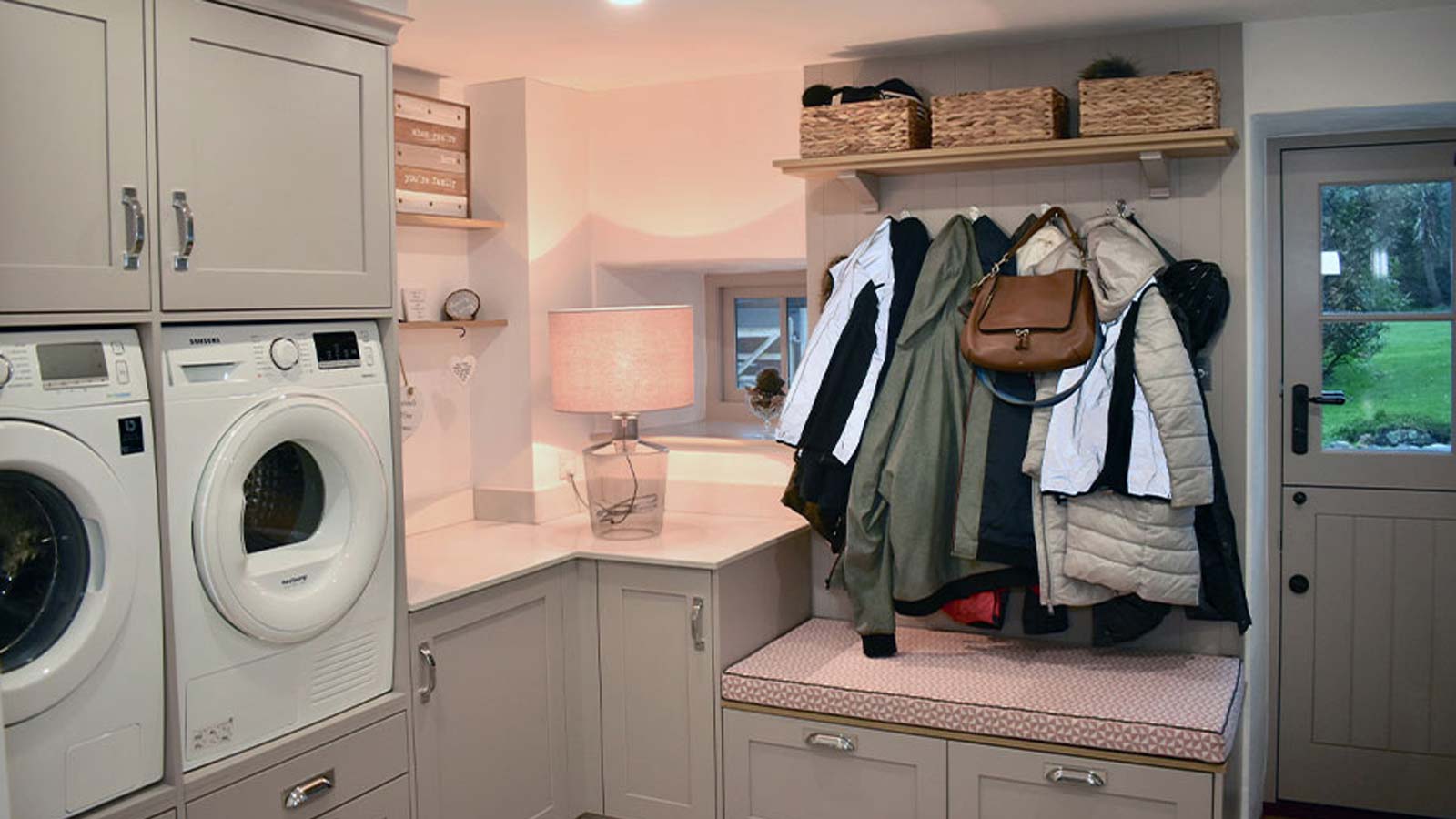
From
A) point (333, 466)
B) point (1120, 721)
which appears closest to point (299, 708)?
point (333, 466)

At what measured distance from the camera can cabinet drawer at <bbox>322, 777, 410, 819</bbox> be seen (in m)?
2.77

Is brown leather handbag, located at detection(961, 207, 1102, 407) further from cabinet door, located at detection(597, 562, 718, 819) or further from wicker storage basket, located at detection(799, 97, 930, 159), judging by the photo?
cabinet door, located at detection(597, 562, 718, 819)

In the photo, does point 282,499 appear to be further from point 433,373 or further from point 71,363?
point 433,373

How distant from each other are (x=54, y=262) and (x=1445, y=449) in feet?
11.6

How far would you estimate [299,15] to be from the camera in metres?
2.64

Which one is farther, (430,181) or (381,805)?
(430,181)

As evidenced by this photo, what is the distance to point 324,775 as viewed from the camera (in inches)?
106

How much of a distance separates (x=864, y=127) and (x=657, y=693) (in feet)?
5.34

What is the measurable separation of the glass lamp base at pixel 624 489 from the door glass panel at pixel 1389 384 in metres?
1.99

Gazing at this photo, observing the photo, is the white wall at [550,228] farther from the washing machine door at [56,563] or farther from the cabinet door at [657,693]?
the washing machine door at [56,563]

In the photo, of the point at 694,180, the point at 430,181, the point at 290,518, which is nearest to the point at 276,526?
the point at 290,518

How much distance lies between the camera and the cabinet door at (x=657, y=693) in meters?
3.43

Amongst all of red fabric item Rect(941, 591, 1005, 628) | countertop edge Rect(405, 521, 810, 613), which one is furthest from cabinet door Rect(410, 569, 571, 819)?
red fabric item Rect(941, 591, 1005, 628)

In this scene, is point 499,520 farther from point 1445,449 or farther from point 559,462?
point 1445,449
